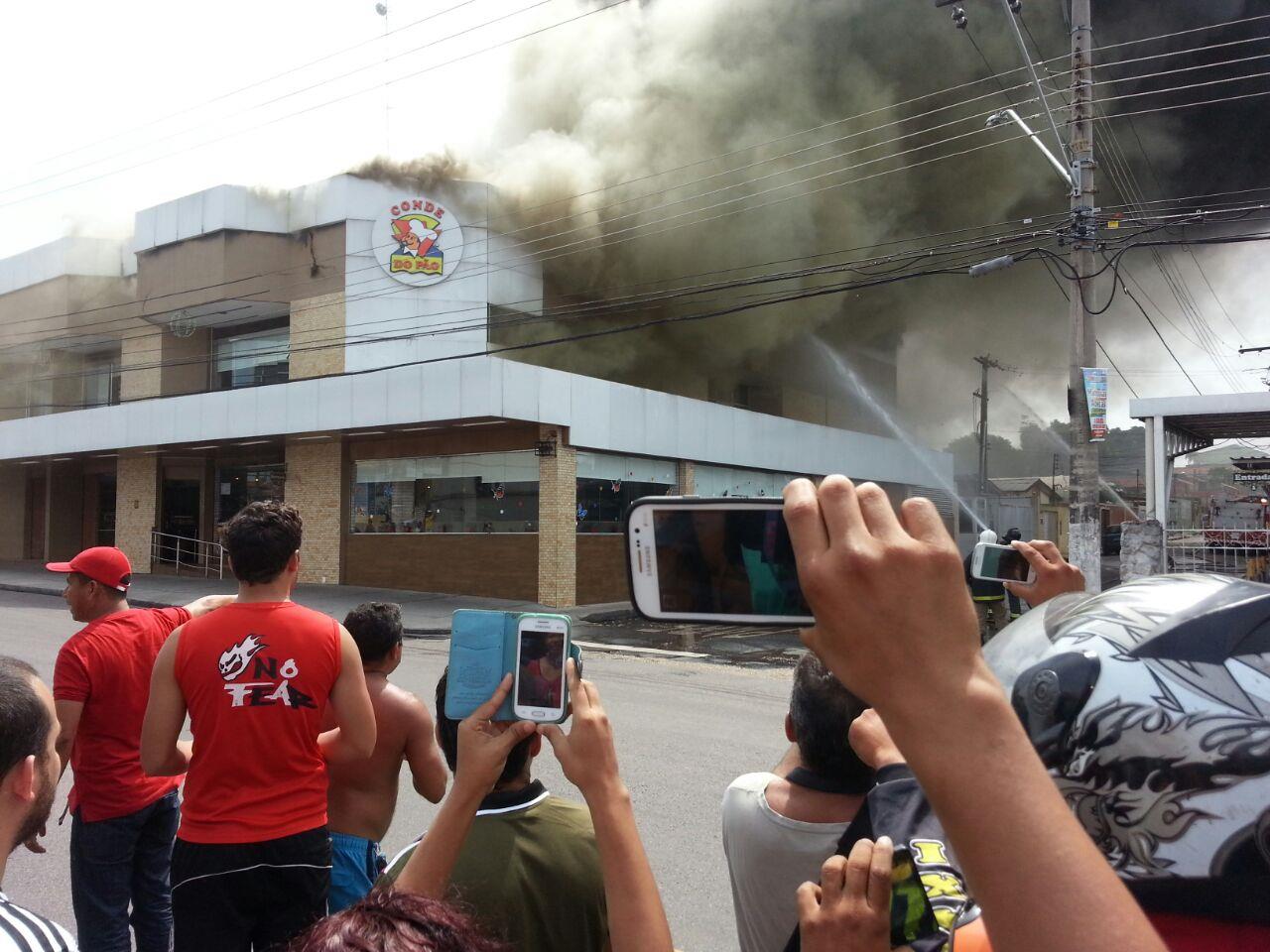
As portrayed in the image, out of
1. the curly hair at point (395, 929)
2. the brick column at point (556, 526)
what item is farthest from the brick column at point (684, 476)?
the curly hair at point (395, 929)

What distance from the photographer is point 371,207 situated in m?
21.1

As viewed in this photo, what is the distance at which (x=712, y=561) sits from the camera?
1152mm

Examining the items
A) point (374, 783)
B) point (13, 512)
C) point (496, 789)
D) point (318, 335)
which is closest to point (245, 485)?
point (318, 335)

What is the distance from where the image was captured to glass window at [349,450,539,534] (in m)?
18.0

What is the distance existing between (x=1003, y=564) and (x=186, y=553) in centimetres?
2538

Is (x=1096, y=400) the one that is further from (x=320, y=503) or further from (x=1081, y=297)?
(x=320, y=503)

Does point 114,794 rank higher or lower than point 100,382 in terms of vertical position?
lower

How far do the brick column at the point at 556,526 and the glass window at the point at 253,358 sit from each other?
31.4 ft

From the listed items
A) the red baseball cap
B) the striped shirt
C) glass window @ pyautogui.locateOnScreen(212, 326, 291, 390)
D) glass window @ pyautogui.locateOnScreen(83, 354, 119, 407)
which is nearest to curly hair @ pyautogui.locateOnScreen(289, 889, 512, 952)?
the striped shirt

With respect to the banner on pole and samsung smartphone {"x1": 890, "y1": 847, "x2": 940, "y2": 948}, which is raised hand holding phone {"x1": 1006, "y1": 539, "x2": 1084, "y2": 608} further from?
the banner on pole

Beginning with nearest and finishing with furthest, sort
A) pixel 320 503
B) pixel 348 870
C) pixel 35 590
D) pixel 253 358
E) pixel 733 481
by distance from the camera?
pixel 348 870 → pixel 35 590 → pixel 320 503 → pixel 733 481 → pixel 253 358

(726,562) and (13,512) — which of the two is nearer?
(726,562)

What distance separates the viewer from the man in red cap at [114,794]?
9.22 feet

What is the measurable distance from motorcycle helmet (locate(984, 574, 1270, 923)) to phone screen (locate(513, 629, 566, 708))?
77 cm
